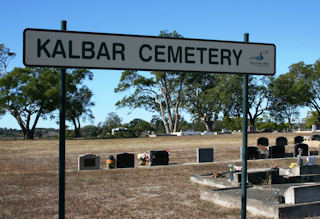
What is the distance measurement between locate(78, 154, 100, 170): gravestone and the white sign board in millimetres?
14299

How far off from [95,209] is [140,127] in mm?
71265

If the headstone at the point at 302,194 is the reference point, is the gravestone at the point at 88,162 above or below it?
below

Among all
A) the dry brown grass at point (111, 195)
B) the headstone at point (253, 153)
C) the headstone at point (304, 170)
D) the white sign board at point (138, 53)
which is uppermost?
the white sign board at point (138, 53)

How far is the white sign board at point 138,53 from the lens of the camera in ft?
10.9

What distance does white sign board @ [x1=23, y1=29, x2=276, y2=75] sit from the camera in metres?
3.31

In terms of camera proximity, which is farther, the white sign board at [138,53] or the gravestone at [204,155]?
the gravestone at [204,155]

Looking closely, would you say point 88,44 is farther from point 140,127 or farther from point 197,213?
point 140,127

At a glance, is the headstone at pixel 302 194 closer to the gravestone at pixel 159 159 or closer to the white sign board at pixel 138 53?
the white sign board at pixel 138 53

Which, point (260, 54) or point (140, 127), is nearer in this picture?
point (260, 54)

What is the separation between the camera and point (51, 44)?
10.9 ft

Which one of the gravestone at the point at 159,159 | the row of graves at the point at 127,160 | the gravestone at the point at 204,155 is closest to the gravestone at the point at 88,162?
the row of graves at the point at 127,160

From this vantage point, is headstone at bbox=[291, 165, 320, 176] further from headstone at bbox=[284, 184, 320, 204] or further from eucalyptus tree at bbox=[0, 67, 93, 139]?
eucalyptus tree at bbox=[0, 67, 93, 139]

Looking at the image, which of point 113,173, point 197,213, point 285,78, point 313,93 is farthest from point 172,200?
point 313,93

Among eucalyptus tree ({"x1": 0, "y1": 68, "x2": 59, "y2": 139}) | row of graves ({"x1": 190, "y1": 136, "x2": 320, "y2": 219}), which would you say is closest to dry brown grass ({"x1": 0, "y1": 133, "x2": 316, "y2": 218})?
row of graves ({"x1": 190, "y1": 136, "x2": 320, "y2": 219})
